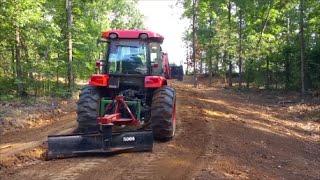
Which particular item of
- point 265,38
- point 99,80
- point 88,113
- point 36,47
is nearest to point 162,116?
point 88,113

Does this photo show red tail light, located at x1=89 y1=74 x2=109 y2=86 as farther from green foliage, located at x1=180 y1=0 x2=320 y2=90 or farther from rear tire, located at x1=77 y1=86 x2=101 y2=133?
green foliage, located at x1=180 y1=0 x2=320 y2=90

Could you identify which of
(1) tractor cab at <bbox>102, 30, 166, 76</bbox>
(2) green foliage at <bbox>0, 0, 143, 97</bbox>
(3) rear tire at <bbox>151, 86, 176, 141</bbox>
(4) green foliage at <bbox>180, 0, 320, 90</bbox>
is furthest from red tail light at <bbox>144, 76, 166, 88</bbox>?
(4) green foliage at <bbox>180, 0, 320, 90</bbox>

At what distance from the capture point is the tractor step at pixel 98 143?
9141 millimetres

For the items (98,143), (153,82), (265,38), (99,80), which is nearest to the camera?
(98,143)

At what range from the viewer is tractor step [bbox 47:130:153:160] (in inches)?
360

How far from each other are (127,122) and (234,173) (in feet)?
9.99

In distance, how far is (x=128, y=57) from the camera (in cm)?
1131

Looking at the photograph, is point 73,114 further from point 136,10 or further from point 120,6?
point 136,10

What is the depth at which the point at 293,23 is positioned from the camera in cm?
3709

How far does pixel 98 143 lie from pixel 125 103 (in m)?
1.32

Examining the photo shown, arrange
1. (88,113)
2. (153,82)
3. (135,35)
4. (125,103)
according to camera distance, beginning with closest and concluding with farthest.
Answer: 1. (125,103)
2. (88,113)
3. (153,82)
4. (135,35)

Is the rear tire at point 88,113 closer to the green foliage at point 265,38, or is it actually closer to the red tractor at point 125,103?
the red tractor at point 125,103

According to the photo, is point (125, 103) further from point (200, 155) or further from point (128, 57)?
point (200, 155)

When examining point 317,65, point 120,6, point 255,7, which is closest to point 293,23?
point 255,7
